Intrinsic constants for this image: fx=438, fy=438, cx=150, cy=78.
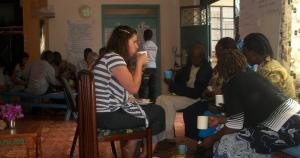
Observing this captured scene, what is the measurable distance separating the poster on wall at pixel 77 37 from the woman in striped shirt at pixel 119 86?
5.84m

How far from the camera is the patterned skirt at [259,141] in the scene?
95.8 inches

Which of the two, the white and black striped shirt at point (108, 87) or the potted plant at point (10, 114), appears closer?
the white and black striped shirt at point (108, 87)

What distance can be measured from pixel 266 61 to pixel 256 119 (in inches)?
37.1

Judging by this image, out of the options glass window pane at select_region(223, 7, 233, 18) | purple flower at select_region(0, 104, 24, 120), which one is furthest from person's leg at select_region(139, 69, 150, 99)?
purple flower at select_region(0, 104, 24, 120)

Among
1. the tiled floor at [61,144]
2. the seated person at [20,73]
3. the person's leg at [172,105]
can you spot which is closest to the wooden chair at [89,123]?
the tiled floor at [61,144]

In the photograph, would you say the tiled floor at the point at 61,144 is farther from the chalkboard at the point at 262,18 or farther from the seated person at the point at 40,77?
the chalkboard at the point at 262,18

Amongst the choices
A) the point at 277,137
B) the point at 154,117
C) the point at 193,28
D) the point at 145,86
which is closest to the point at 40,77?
the point at 145,86

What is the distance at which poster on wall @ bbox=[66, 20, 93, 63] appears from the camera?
344 inches

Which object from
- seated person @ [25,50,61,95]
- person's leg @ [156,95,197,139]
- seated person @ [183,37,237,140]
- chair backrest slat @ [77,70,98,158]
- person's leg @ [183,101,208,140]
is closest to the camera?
chair backrest slat @ [77,70,98,158]

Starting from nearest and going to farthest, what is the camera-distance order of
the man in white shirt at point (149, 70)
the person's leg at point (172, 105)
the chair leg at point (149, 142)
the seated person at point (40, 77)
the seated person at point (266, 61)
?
the chair leg at point (149, 142) → the seated person at point (266, 61) → the person's leg at point (172, 105) → the seated person at point (40, 77) → the man in white shirt at point (149, 70)

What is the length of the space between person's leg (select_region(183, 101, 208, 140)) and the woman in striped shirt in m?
1.11

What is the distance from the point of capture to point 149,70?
7051mm

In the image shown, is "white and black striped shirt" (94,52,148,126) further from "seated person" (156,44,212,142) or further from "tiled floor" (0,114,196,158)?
"seated person" (156,44,212,142)

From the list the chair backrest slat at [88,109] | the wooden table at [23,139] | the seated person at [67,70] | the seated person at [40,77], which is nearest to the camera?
the chair backrest slat at [88,109]
